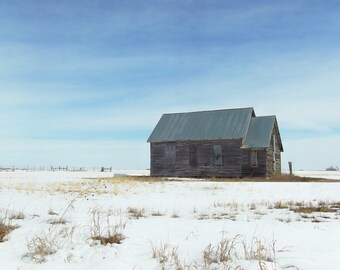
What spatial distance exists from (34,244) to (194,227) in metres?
3.08

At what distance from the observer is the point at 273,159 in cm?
3631

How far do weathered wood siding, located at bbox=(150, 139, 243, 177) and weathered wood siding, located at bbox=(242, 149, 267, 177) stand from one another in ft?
1.38

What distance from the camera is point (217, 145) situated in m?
34.7

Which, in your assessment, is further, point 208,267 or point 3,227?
point 3,227

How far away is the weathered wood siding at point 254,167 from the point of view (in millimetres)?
33188

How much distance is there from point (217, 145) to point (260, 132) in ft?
14.1

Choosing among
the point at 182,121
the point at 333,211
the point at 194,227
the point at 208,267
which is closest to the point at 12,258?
the point at 208,267

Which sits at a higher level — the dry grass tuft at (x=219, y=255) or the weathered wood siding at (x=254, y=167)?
the weathered wood siding at (x=254, y=167)

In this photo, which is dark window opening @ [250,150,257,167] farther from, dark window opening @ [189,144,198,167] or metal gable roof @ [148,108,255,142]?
dark window opening @ [189,144,198,167]

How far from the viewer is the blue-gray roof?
109 feet

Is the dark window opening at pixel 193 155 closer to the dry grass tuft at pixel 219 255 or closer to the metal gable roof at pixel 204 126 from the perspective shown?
the metal gable roof at pixel 204 126

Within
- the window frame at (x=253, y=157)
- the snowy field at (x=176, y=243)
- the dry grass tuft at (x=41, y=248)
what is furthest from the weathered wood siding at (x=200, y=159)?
the dry grass tuft at (x=41, y=248)

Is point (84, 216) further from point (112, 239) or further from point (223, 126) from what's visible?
point (223, 126)

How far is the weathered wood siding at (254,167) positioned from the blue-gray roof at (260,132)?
70 centimetres
